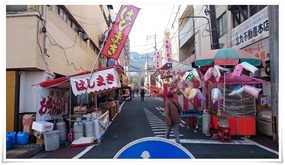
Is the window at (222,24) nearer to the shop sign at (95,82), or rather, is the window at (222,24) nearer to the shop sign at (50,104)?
the shop sign at (95,82)

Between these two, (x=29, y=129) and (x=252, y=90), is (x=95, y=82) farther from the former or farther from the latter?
(x=252, y=90)

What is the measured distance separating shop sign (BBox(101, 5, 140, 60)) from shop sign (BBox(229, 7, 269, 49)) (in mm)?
5794

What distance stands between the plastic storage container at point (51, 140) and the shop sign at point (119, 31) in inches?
182

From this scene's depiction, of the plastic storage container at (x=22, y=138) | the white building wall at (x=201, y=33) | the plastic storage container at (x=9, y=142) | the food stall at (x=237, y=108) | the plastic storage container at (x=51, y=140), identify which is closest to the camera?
the plastic storage container at (x=9, y=142)

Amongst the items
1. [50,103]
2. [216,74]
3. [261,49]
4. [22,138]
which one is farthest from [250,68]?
[22,138]

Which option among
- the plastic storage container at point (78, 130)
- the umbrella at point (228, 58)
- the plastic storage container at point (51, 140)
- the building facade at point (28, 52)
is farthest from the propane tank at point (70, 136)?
the umbrella at point (228, 58)

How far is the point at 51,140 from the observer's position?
795 centimetres

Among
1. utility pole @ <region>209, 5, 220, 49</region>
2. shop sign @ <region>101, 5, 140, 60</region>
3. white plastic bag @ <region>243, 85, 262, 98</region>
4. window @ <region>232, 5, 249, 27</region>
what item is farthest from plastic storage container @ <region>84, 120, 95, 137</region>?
window @ <region>232, 5, 249, 27</region>

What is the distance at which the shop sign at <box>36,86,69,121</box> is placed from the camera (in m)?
8.81

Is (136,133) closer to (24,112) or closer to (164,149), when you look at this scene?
(24,112)

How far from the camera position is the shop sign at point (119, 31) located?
1065 cm

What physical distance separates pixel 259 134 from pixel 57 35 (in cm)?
1031

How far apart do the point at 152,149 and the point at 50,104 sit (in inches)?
343

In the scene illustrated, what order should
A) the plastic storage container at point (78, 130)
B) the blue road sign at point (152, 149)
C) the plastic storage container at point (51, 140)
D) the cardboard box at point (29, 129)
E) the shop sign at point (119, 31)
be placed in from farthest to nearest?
the shop sign at point (119, 31)
the plastic storage container at point (78, 130)
the cardboard box at point (29, 129)
the plastic storage container at point (51, 140)
the blue road sign at point (152, 149)
